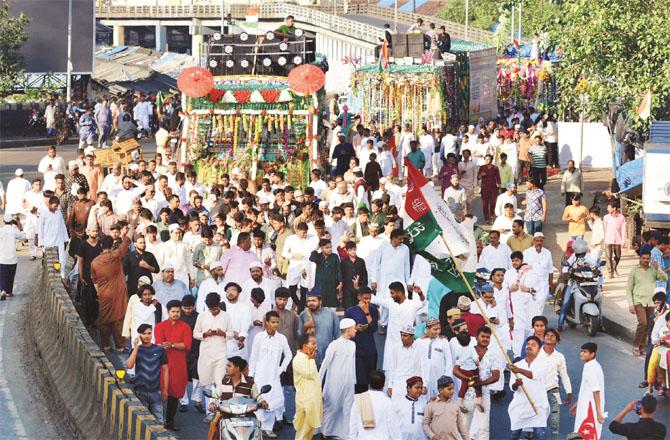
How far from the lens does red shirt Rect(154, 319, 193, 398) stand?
50.7 ft

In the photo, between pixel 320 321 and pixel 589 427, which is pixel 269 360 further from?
pixel 589 427

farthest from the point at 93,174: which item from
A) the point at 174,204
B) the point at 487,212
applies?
the point at 487,212

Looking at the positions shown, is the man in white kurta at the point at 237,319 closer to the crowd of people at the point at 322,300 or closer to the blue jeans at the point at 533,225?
the crowd of people at the point at 322,300

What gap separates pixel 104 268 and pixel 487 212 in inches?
451

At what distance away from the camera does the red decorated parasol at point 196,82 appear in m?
29.5

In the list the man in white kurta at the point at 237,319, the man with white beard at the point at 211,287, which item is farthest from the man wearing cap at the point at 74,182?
the man in white kurta at the point at 237,319

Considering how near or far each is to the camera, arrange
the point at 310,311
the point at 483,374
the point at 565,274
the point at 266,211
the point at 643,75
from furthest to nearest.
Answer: the point at 643,75 < the point at 266,211 < the point at 565,274 < the point at 310,311 < the point at 483,374

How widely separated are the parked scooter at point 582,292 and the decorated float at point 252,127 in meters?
9.80

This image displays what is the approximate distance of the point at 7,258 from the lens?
74.1 feet

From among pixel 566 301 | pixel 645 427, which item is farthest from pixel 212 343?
pixel 566 301

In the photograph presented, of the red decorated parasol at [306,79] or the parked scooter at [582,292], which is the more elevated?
the red decorated parasol at [306,79]

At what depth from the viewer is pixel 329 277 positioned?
18.8 m

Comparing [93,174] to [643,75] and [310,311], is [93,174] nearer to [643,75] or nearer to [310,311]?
[643,75]

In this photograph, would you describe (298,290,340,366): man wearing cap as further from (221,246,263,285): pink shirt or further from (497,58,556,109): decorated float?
(497,58,556,109): decorated float
